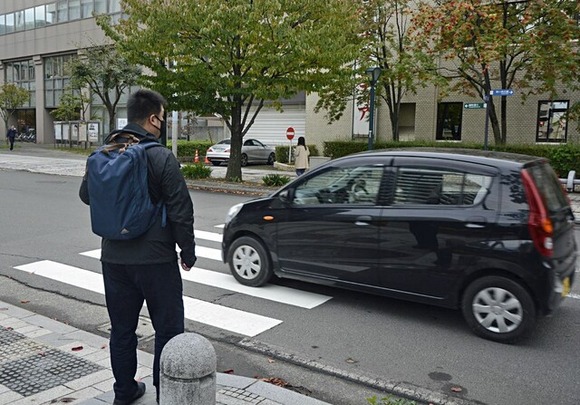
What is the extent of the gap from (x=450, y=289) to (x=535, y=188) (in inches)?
48.3

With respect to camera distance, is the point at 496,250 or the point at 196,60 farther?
the point at 196,60

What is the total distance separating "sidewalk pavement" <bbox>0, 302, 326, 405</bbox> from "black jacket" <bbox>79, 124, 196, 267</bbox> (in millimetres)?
1034

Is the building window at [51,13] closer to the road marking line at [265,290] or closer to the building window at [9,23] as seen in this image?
the building window at [9,23]

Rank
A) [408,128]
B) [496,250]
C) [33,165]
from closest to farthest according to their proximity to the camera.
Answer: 1. [496,250]
2. [33,165]
3. [408,128]

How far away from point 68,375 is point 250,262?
2.93 m

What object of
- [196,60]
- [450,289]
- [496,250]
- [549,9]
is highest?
[549,9]

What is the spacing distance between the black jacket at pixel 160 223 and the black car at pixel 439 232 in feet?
9.42

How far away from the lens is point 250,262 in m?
6.88

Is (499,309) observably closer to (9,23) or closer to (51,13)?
(51,13)

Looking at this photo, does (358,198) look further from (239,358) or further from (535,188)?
(239,358)

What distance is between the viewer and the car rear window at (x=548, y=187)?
17.3 feet

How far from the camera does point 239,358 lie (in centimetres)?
489

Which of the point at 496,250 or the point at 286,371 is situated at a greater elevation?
the point at 496,250

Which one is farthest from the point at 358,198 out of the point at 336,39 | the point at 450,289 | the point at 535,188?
the point at 336,39
